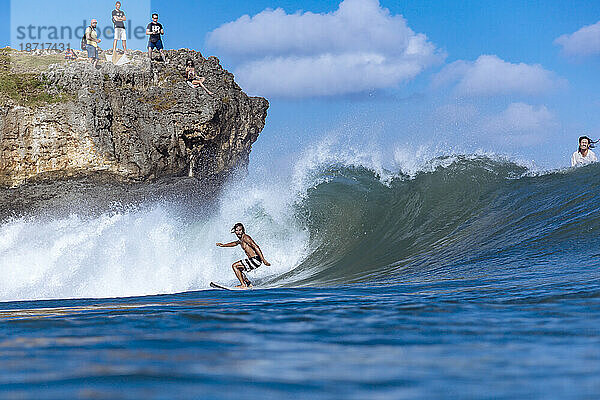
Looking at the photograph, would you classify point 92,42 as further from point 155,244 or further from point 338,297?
point 338,297

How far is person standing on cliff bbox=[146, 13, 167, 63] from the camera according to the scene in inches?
664

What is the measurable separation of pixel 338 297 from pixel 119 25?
14.0 meters

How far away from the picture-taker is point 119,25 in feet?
55.0

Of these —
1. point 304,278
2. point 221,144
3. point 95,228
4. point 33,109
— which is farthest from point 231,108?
point 304,278

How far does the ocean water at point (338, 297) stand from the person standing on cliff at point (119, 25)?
548cm

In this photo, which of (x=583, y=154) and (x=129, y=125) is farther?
(x=129, y=125)

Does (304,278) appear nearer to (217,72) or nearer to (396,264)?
(396,264)

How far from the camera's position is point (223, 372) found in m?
2.32

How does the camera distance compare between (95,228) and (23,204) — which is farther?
(23,204)

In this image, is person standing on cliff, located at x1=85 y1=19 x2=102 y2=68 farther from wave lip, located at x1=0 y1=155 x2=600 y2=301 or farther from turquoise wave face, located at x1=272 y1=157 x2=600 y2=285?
turquoise wave face, located at x1=272 y1=157 x2=600 y2=285

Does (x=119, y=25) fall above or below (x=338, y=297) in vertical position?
above

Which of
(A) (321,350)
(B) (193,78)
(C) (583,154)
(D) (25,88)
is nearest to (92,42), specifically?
(D) (25,88)

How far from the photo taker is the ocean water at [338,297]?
2213mm

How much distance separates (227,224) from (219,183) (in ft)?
15.4
